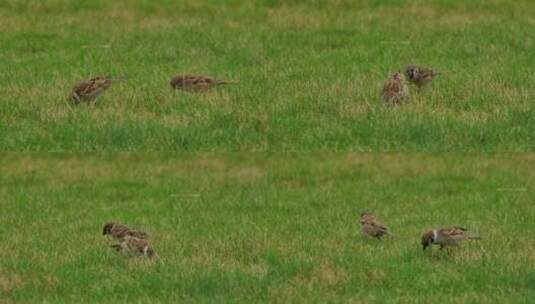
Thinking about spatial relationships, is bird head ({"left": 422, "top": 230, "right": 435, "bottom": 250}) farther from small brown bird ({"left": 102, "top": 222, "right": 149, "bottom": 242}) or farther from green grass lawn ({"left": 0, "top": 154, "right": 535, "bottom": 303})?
small brown bird ({"left": 102, "top": 222, "right": 149, "bottom": 242})

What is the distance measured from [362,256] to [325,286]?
5.93ft

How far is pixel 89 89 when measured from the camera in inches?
970

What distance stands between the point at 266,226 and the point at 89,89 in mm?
4168

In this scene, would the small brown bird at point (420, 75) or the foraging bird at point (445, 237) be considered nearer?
the foraging bird at point (445, 237)

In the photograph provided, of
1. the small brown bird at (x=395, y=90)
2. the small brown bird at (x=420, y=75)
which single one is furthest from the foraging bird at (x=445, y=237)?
the small brown bird at (x=420, y=75)

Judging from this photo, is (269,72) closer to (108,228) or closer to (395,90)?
(395,90)

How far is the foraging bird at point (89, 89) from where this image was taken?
24.6 m

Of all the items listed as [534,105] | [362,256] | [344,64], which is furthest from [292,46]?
[362,256]

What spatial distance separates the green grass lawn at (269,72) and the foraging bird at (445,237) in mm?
3634

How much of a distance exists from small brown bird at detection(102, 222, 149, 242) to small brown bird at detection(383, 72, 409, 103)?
5662 millimetres

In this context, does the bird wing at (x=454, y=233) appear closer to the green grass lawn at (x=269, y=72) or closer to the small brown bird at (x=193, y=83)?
the green grass lawn at (x=269, y=72)

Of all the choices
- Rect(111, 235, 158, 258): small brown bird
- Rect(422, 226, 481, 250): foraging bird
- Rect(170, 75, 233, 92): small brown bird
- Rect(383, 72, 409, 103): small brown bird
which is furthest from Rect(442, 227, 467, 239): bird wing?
Rect(170, 75, 233, 92): small brown bird

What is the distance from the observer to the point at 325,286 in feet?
58.5

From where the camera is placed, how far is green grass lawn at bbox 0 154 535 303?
1781cm
